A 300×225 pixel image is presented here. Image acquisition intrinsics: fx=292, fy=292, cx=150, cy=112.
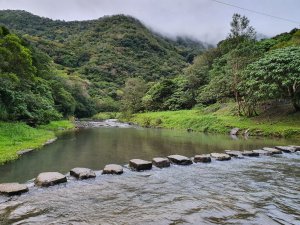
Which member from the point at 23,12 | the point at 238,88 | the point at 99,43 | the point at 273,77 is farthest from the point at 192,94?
the point at 23,12

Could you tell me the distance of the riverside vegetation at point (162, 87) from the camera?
2523 centimetres

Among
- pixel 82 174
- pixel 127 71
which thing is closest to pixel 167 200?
pixel 82 174

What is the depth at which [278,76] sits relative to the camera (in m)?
27.7

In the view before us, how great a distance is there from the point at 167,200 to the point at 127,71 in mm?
122846

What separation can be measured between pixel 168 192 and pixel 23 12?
19326cm

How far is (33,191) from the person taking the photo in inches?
305

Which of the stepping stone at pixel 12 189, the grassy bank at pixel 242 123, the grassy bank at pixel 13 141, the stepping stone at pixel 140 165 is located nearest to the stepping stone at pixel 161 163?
the stepping stone at pixel 140 165

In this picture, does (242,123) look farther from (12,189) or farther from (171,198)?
(12,189)

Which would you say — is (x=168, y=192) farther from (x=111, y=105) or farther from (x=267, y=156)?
(x=111, y=105)

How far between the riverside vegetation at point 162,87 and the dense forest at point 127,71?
0.41 feet

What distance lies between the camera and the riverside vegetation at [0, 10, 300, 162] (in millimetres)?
25234

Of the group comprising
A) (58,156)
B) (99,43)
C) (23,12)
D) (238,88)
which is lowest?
(58,156)

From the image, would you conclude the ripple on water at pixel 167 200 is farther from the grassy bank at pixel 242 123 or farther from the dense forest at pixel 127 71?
the grassy bank at pixel 242 123

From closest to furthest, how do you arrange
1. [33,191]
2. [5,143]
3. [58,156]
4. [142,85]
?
[33,191] < [58,156] < [5,143] < [142,85]
